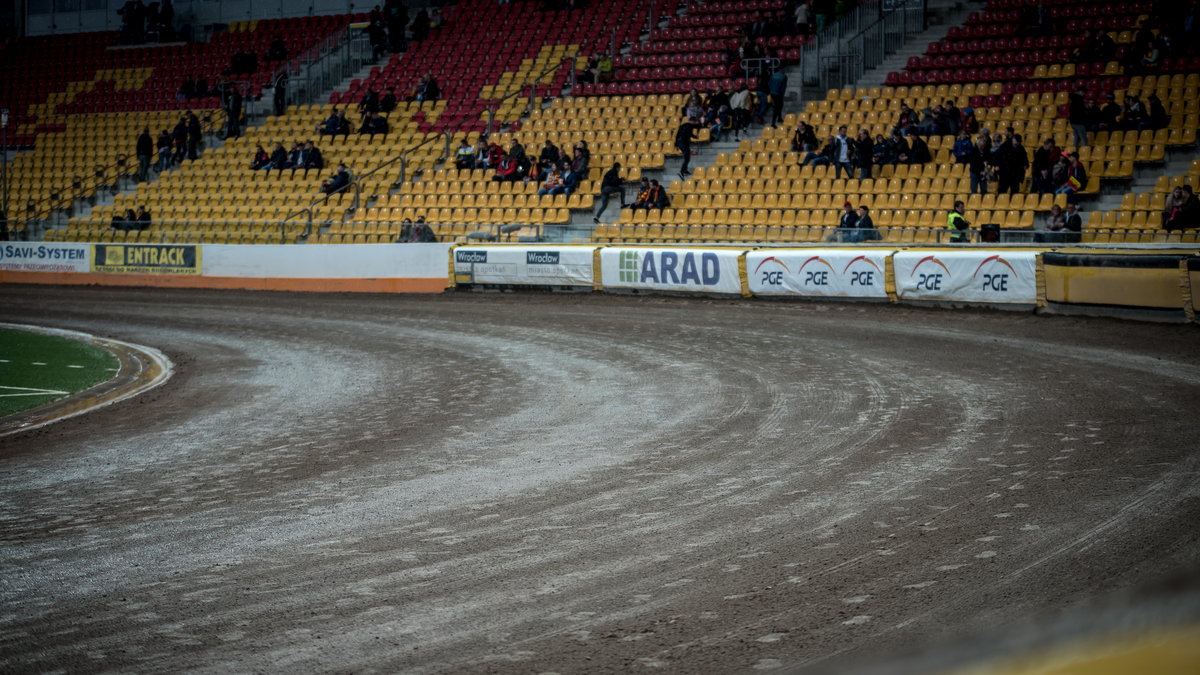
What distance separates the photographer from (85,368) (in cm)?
1638

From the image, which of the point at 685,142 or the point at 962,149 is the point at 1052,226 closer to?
the point at 962,149

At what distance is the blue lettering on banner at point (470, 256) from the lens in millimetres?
28216

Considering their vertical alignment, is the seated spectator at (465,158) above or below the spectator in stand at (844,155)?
above

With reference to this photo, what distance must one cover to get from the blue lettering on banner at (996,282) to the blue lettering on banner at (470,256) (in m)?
11.9

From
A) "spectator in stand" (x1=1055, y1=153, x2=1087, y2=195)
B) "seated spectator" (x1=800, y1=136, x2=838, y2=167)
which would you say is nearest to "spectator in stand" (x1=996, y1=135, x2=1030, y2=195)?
"spectator in stand" (x1=1055, y1=153, x2=1087, y2=195)

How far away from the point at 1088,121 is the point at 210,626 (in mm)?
25602

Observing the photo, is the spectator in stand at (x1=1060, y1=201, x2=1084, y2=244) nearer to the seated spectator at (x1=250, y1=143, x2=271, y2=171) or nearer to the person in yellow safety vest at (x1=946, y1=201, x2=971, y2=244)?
the person in yellow safety vest at (x1=946, y1=201, x2=971, y2=244)

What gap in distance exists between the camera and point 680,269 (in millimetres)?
25328

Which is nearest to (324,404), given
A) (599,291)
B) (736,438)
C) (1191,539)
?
(736,438)

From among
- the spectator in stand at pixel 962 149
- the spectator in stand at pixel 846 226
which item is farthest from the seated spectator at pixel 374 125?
the spectator in stand at pixel 962 149

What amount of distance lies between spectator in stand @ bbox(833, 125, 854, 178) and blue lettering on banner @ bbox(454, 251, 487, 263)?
8721 millimetres

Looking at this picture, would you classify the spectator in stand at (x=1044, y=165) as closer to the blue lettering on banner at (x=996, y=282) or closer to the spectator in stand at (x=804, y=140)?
the blue lettering on banner at (x=996, y=282)

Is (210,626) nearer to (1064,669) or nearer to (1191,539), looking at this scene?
(1064,669)

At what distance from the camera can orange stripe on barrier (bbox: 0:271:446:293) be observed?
29.3m
